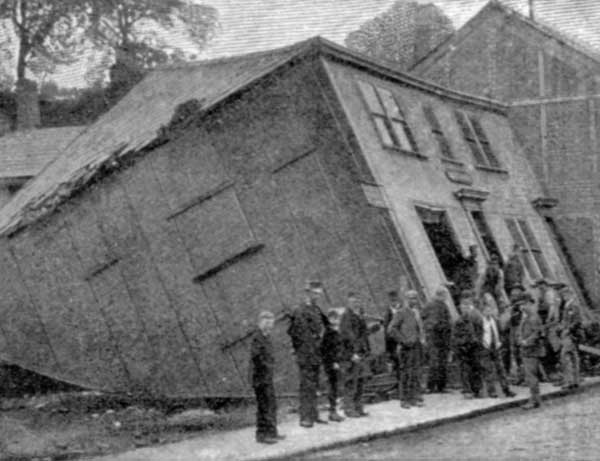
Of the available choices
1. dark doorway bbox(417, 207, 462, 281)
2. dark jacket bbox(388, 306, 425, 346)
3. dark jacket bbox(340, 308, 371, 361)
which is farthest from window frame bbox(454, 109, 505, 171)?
dark jacket bbox(340, 308, 371, 361)

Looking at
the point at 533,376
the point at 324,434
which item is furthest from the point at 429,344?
the point at 324,434

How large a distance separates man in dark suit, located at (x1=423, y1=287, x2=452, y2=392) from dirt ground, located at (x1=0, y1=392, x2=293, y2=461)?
278 centimetres

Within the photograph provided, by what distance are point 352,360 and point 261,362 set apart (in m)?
2.91

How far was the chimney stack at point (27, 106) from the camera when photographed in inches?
2085

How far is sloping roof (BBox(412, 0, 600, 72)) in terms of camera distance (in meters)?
32.9

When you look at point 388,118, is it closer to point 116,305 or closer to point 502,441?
point 116,305

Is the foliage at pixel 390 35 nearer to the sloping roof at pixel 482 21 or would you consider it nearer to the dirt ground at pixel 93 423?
the sloping roof at pixel 482 21

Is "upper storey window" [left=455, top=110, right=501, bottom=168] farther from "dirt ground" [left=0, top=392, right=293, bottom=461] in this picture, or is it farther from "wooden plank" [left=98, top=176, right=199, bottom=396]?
"dirt ground" [left=0, top=392, right=293, bottom=461]

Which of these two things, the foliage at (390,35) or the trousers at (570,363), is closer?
the trousers at (570,363)

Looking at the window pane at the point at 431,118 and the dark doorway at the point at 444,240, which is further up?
the window pane at the point at 431,118

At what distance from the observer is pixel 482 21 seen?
3444 centimetres

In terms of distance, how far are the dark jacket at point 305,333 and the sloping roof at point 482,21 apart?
19.5m

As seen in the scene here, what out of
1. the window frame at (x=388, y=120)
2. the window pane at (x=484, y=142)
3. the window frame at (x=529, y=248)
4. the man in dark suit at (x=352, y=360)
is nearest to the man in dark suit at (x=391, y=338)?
the man in dark suit at (x=352, y=360)

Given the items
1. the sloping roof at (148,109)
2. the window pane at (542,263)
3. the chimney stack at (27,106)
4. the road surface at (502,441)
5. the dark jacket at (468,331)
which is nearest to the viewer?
the road surface at (502,441)
